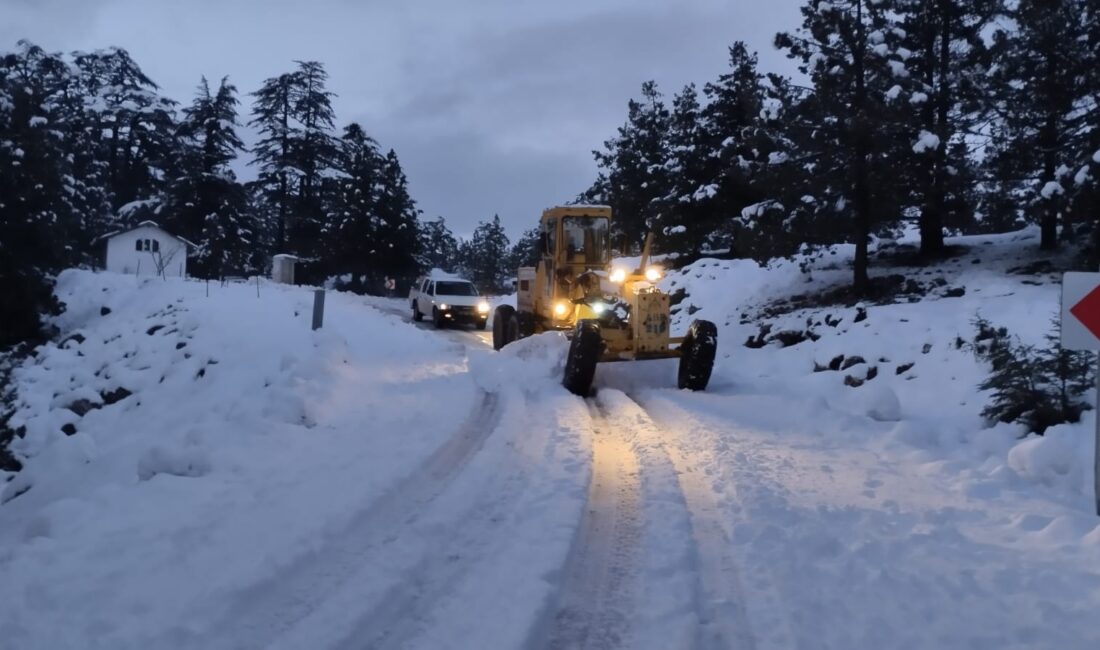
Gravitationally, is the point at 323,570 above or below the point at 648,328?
below

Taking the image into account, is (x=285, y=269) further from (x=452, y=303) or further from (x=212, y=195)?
(x=452, y=303)

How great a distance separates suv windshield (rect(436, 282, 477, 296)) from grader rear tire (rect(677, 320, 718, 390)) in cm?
1687

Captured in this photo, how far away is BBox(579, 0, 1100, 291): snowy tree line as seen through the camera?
1422 cm

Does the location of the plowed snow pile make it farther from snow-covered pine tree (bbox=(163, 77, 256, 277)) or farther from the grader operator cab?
snow-covered pine tree (bbox=(163, 77, 256, 277))

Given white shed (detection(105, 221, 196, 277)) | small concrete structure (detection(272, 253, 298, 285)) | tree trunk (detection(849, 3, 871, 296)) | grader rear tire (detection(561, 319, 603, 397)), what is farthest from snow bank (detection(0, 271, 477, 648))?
small concrete structure (detection(272, 253, 298, 285))

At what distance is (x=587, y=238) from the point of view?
16.0 metres

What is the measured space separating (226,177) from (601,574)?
5181cm

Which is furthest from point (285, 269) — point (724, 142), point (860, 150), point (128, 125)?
point (860, 150)

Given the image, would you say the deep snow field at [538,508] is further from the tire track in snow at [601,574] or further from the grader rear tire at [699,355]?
the grader rear tire at [699,355]

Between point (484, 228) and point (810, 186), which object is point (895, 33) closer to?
point (810, 186)

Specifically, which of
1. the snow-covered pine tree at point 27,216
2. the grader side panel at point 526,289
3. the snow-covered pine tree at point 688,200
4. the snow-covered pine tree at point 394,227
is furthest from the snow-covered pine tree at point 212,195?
the grader side panel at point 526,289

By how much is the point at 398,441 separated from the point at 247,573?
3.86m

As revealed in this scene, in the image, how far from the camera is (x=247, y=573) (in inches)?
185

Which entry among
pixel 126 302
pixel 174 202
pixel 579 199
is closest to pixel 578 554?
pixel 126 302
